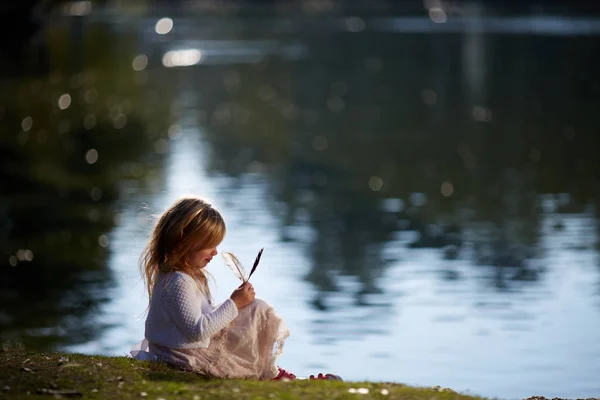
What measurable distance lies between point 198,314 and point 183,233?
40 cm

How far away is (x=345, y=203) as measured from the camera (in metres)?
17.2

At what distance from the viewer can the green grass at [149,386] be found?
566 cm

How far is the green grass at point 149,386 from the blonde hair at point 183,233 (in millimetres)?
507

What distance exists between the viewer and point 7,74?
36.4 m

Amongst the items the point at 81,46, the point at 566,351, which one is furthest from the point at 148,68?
the point at 566,351

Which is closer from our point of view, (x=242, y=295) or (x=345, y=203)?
(x=242, y=295)

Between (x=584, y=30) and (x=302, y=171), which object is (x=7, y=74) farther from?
(x=584, y=30)

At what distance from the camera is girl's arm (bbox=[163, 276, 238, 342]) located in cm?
598

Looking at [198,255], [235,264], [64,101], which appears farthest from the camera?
[64,101]

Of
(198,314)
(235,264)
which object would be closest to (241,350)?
(198,314)

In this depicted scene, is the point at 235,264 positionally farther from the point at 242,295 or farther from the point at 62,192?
the point at 62,192

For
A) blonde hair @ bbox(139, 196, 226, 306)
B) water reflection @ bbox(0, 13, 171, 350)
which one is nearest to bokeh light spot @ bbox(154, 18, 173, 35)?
water reflection @ bbox(0, 13, 171, 350)

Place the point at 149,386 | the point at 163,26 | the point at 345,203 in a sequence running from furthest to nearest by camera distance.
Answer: the point at 163,26, the point at 345,203, the point at 149,386

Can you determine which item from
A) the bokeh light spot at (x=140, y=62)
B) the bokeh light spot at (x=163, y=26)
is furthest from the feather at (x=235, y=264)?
the bokeh light spot at (x=163, y=26)
